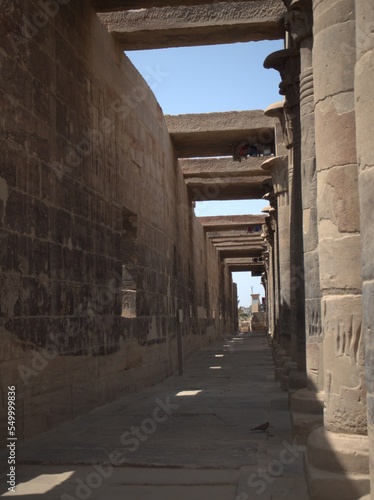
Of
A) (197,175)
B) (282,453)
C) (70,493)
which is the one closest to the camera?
(70,493)

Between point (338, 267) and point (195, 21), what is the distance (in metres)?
7.39

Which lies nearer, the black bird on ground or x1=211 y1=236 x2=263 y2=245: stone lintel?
the black bird on ground

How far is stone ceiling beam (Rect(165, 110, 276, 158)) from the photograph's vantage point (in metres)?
14.4

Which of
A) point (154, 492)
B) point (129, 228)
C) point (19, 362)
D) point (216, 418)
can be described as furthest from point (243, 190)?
point (154, 492)

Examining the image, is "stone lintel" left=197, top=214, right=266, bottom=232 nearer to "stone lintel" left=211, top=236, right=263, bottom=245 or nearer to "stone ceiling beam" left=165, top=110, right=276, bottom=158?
"stone lintel" left=211, top=236, right=263, bottom=245

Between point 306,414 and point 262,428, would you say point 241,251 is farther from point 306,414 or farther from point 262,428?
point 306,414

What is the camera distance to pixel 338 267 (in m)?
4.22

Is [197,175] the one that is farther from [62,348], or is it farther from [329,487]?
[329,487]

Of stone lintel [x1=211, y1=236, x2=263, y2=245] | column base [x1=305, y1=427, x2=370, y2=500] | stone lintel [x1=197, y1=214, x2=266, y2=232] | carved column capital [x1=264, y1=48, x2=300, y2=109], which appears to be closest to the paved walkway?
column base [x1=305, y1=427, x2=370, y2=500]

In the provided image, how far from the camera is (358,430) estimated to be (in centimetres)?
404

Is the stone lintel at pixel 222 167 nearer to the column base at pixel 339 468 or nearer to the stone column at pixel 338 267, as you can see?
the stone column at pixel 338 267

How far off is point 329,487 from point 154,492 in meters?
1.19

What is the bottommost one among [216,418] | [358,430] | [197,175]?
[216,418]

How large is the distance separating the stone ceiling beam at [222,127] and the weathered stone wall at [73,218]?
7.19ft
